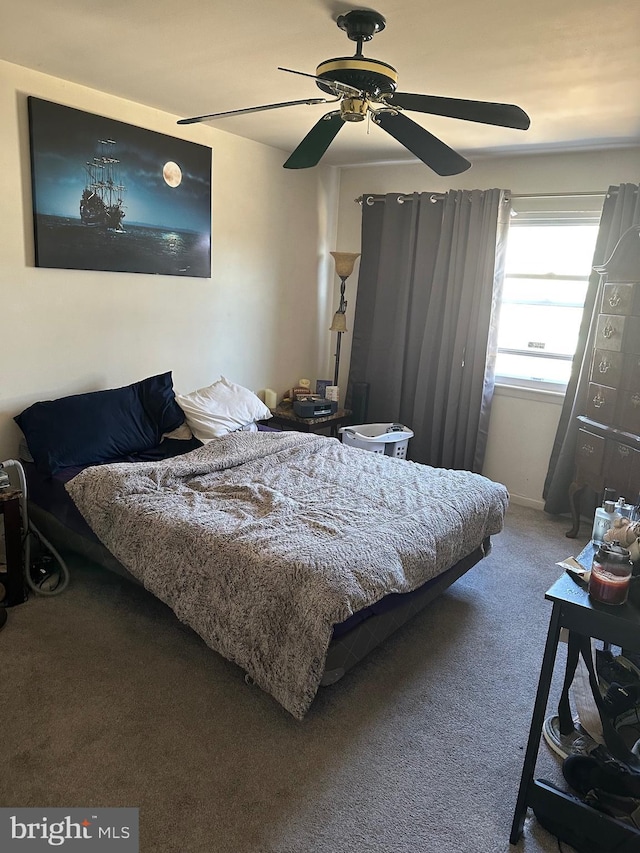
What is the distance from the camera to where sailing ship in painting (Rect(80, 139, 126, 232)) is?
3158mm

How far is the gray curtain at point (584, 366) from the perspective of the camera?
11.8 feet

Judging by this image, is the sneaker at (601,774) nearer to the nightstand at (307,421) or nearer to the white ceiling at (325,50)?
the white ceiling at (325,50)

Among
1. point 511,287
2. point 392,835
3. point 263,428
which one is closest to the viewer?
point 392,835

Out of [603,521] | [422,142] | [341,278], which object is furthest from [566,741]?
[341,278]

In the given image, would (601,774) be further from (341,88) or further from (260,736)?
(341,88)

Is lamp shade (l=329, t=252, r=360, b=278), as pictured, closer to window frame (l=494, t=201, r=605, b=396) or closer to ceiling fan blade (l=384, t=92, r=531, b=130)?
window frame (l=494, t=201, r=605, b=396)

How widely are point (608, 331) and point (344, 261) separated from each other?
193 cm

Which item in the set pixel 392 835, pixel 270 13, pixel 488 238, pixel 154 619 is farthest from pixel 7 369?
pixel 488 238

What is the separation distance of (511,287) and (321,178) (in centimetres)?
170

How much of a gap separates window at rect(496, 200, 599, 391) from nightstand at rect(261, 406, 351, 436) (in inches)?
47.5

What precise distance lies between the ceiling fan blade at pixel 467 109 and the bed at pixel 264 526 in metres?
1.53

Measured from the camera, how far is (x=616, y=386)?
11.2 feet

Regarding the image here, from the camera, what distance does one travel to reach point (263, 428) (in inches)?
152

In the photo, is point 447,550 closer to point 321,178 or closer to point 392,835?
point 392,835
